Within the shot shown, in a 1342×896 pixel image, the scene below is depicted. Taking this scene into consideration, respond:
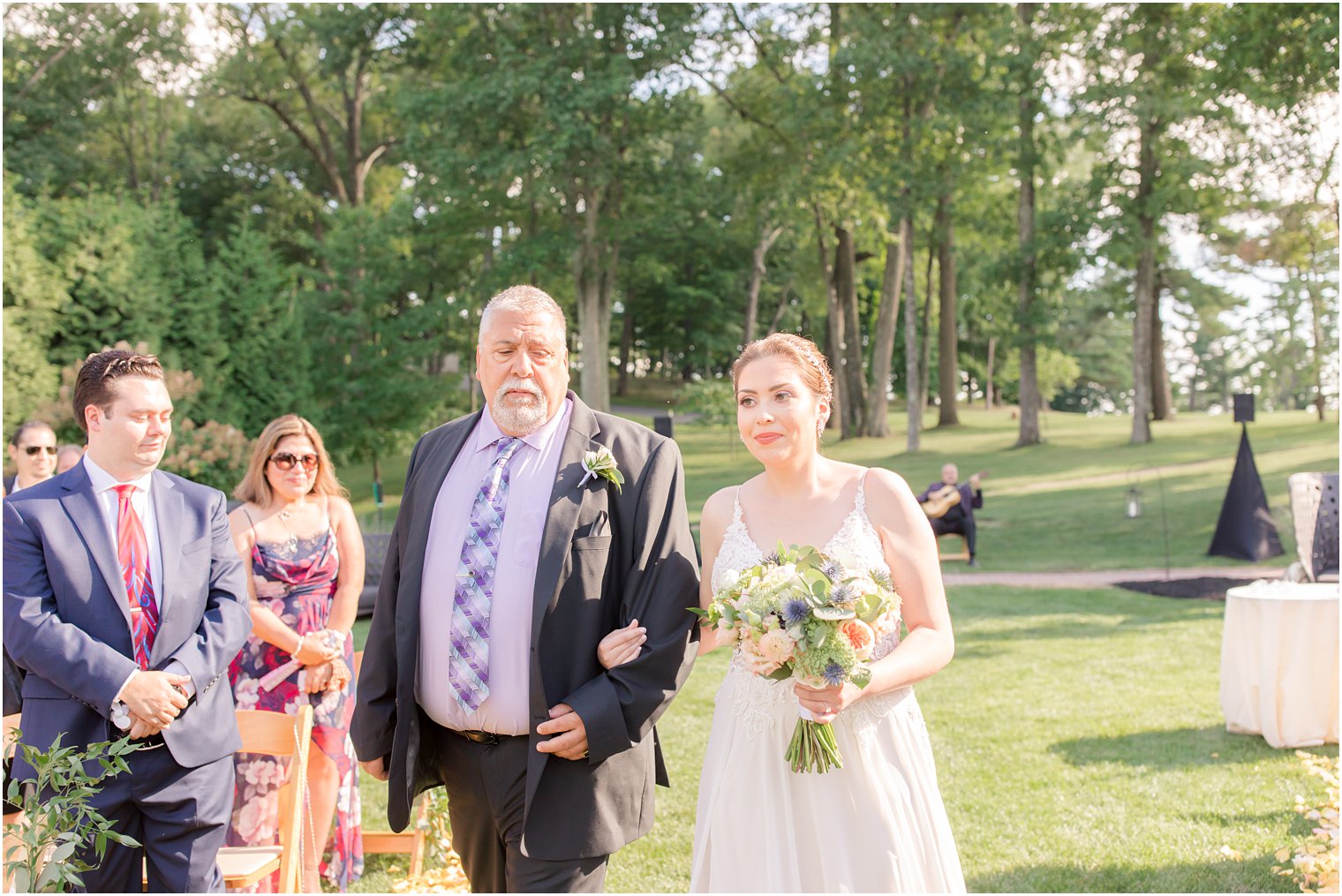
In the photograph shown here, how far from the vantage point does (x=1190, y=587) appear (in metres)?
15.5

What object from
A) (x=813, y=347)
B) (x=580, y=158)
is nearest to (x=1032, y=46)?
(x=580, y=158)

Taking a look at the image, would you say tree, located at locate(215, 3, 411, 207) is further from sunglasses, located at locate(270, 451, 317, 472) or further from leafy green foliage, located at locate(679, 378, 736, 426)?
sunglasses, located at locate(270, 451, 317, 472)

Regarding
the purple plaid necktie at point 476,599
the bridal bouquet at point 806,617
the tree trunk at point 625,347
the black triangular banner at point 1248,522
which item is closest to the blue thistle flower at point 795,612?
the bridal bouquet at point 806,617

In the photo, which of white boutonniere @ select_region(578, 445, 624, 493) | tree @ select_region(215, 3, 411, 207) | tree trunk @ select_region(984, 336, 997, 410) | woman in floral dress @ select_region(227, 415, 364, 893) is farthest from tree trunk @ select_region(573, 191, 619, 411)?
tree trunk @ select_region(984, 336, 997, 410)

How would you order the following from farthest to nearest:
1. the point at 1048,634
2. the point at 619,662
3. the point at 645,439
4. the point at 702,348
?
the point at 702,348
the point at 1048,634
the point at 645,439
the point at 619,662

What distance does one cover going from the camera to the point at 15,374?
20562 millimetres

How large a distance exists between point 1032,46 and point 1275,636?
2458cm

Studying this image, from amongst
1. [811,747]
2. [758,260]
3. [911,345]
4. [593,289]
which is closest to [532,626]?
[811,747]

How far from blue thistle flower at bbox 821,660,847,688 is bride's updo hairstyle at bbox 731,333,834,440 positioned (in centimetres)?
81

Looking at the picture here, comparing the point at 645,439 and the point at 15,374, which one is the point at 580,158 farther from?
the point at 645,439

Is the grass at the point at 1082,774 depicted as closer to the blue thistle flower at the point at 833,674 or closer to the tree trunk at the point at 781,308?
the blue thistle flower at the point at 833,674

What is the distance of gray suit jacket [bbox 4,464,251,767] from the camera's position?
3.55 metres

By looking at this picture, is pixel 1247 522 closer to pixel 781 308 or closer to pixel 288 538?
pixel 288 538

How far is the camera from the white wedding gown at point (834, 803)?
321cm
